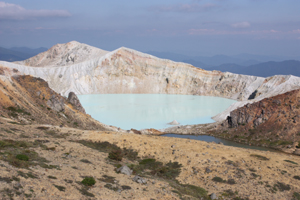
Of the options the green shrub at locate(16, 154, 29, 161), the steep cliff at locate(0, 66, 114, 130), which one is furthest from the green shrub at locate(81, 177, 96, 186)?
the steep cliff at locate(0, 66, 114, 130)

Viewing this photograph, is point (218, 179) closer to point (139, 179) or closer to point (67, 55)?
point (139, 179)

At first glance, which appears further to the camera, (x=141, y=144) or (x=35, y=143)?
(x=141, y=144)

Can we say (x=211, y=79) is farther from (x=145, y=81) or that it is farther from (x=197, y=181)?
(x=197, y=181)

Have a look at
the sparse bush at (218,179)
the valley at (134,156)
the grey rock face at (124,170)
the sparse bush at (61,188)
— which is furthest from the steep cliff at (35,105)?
the sparse bush at (218,179)

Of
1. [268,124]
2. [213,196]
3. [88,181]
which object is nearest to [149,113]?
[268,124]

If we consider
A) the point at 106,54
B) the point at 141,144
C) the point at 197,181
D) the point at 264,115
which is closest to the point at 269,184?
the point at 197,181

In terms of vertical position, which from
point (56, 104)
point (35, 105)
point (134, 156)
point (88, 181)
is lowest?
point (134, 156)

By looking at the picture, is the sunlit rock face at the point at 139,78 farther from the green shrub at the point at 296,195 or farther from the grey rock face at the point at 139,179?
the grey rock face at the point at 139,179
